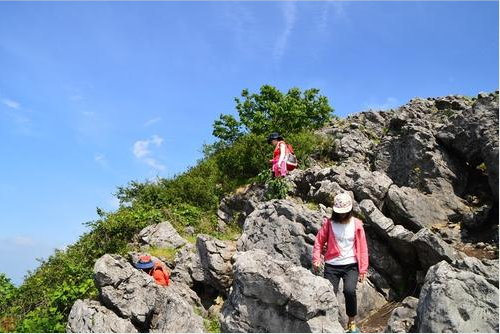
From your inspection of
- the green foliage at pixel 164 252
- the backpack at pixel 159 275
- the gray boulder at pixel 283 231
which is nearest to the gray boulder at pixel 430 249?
the gray boulder at pixel 283 231

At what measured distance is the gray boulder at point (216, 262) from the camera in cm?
1449

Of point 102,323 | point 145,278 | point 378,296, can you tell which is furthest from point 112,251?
point 378,296

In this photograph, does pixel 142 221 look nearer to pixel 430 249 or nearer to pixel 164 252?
pixel 164 252

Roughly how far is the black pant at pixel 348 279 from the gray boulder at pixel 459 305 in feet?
4.49

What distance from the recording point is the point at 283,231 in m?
14.2

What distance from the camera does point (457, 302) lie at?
8.67m

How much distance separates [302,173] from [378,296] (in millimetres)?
6850

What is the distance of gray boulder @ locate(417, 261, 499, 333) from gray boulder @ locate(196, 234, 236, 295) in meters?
6.82

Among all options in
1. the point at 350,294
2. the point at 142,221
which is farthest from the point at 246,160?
the point at 350,294

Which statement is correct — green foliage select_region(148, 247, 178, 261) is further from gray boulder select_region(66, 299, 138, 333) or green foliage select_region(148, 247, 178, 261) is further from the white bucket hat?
the white bucket hat

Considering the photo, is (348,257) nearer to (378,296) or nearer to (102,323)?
(378,296)

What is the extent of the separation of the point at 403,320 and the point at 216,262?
6.53 meters

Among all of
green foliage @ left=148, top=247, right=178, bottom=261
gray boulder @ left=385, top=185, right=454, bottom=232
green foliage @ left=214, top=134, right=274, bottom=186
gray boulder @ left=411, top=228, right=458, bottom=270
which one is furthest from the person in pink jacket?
green foliage @ left=214, top=134, right=274, bottom=186

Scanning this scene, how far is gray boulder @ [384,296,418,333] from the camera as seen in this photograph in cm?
950
